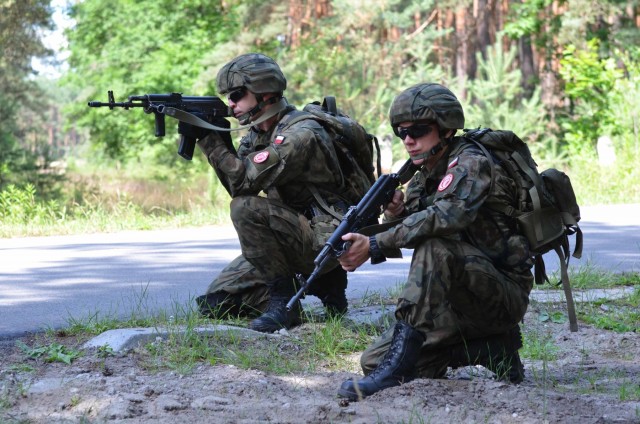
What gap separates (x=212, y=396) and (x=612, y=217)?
8.94 m

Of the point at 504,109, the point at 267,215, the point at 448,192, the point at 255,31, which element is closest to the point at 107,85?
the point at 255,31

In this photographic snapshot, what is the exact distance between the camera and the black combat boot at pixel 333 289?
5590 mm

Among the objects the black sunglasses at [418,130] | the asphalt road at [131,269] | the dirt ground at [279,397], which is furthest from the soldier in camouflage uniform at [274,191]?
the black sunglasses at [418,130]

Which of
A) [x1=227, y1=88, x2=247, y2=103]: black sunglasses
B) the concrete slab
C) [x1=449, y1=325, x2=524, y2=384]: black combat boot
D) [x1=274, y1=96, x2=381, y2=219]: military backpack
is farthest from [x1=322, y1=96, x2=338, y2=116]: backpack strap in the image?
[x1=449, y1=325, x2=524, y2=384]: black combat boot

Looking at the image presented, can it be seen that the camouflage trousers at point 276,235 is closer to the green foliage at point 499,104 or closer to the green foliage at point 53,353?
the green foliage at point 53,353

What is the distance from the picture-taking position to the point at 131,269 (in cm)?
820

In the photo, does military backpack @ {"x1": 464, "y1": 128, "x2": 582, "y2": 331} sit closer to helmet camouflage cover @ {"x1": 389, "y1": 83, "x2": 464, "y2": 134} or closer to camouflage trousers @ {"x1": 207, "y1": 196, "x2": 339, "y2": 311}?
helmet camouflage cover @ {"x1": 389, "y1": 83, "x2": 464, "y2": 134}

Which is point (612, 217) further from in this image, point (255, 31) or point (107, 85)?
point (107, 85)

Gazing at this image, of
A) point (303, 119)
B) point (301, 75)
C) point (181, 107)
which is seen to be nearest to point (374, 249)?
point (303, 119)

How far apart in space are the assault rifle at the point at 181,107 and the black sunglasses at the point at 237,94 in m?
0.11

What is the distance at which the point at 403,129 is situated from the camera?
4258 millimetres

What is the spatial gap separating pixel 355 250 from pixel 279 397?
71 cm

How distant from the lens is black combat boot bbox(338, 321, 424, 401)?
154 inches

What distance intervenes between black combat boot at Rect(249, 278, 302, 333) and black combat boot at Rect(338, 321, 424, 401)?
4.14 ft
